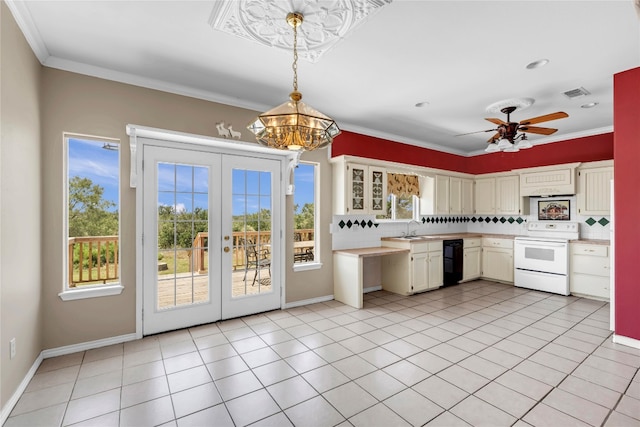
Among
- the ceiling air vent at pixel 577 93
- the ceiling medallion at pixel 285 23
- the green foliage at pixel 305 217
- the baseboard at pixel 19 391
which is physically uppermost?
the ceiling medallion at pixel 285 23

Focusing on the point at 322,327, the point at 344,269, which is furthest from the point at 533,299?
the point at 322,327

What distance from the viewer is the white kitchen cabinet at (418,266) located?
481cm

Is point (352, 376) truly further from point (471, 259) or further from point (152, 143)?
point (471, 259)

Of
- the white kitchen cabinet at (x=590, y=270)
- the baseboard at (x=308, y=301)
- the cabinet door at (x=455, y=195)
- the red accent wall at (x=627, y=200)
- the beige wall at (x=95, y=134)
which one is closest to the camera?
the beige wall at (x=95, y=134)

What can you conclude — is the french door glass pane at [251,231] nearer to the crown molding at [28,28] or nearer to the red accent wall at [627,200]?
the crown molding at [28,28]

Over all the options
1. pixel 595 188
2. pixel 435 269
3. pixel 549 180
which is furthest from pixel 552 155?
pixel 435 269

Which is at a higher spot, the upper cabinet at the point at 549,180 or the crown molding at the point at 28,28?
the crown molding at the point at 28,28

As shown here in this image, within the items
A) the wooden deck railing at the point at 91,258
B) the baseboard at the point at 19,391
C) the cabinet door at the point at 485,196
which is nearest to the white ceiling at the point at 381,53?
the cabinet door at the point at 485,196

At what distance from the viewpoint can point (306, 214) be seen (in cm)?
461

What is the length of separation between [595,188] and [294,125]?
17.5ft

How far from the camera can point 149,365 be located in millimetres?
2629

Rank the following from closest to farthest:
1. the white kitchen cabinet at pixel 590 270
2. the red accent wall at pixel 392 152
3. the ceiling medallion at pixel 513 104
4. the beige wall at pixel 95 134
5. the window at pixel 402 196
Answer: the beige wall at pixel 95 134, the ceiling medallion at pixel 513 104, the white kitchen cabinet at pixel 590 270, the red accent wall at pixel 392 152, the window at pixel 402 196

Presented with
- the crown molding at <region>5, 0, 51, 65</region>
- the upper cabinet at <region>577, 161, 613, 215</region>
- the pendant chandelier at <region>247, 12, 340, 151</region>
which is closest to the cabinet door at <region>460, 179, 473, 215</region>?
the upper cabinet at <region>577, 161, 613, 215</region>

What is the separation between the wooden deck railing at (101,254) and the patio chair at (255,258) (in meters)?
0.06
